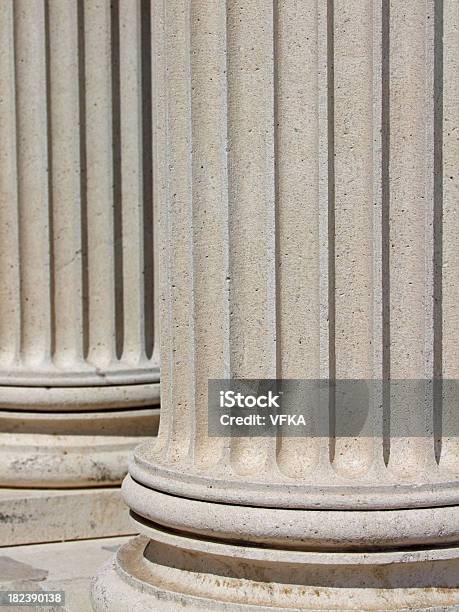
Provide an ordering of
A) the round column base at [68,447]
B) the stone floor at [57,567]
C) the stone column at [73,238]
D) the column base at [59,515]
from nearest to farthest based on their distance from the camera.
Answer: the stone floor at [57,567] < the column base at [59,515] < the round column base at [68,447] < the stone column at [73,238]

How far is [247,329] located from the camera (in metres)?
11.1

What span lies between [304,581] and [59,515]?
7239 millimetres

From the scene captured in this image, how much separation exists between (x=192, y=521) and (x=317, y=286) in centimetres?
259

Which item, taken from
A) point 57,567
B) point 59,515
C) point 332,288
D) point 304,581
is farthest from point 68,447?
point 332,288

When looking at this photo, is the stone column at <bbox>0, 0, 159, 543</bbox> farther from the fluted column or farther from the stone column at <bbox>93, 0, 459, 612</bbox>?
the stone column at <bbox>93, 0, 459, 612</bbox>

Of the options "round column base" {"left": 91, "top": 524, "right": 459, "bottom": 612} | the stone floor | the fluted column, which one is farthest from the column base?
"round column base" {"left": 91, "top": 524, "right": 459, "bottom": 612}

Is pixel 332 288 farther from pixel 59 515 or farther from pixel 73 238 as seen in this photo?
pixel 59 515

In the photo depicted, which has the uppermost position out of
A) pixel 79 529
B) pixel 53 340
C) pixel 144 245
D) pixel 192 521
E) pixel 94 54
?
pixel 94 54

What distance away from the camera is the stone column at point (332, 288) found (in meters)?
10.5

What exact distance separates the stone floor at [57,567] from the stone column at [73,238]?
2.20 feet

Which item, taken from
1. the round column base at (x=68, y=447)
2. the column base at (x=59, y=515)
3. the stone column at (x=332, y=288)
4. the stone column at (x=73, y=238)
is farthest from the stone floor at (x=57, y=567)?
the stone column at (x=332, y=288)

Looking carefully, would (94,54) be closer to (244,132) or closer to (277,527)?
(244,132)

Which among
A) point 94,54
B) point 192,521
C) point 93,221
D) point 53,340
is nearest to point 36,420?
point 53,340

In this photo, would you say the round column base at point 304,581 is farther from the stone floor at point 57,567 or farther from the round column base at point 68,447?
the round column base at point 68,447
